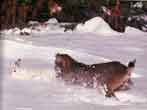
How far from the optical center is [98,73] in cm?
709

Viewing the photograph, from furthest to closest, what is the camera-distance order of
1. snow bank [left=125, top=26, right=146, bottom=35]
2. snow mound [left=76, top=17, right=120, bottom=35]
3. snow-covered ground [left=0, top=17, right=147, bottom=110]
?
snow bank [left=125, top=26, right=146, bottom=35] < snow mound [left=76, top=17, right=120, bottom=35] < snow-covered ground [left=0, top=17, right=147, bottom=110]

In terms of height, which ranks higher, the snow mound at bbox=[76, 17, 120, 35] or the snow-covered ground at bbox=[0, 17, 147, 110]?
the snow mound at bbox=[76, 17, 120, 35]

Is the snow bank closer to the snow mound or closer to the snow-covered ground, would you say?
the snow mound

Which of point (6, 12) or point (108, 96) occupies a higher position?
point (6, 12)

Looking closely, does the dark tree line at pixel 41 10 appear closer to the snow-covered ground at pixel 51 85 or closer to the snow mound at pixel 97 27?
the snow mound at pixel 97 27

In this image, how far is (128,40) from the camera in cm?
1584

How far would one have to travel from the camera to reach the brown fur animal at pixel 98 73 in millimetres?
6871

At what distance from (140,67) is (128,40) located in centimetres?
608

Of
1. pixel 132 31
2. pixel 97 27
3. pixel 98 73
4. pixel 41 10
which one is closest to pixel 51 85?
pixel 98 73

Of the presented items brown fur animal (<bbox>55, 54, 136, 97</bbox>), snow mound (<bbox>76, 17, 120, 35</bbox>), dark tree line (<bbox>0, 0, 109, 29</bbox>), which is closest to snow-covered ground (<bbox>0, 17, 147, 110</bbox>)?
brown fur animal (<bbox>55, 54, 136, 97</bbox>)

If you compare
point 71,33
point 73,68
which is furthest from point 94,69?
point 71,33

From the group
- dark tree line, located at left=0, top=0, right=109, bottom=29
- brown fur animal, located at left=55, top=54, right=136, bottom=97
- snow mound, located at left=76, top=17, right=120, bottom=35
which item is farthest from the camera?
snow mound, located at left=76, top=17, right=120, bottom=35

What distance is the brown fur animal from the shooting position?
687 centimetres

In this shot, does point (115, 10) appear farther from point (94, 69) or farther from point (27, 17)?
point (94, 69)
